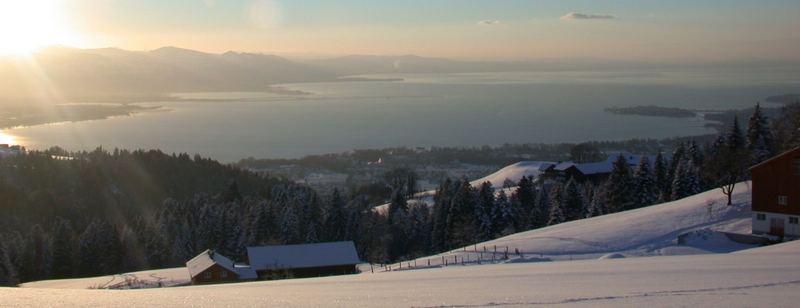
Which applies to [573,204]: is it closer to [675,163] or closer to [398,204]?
[675,163]

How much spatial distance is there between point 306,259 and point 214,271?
15.9ft

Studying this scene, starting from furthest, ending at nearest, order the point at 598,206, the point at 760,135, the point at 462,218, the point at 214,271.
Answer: the point at 462,218 → the point at 598,206 → the point at 760,135 → the point at 214,271

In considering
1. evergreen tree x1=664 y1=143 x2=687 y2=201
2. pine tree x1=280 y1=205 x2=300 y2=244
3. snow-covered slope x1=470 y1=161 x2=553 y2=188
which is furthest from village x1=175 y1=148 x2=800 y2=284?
snow-covered slope x1=470 y1=161 x2=553 y2=188

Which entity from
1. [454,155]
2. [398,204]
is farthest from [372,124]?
[398,204]

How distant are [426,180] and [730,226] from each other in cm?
7543

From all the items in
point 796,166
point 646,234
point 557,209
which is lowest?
point 557,209

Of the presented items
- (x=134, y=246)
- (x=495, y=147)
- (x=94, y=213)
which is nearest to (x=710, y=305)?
(x=134, y=246)

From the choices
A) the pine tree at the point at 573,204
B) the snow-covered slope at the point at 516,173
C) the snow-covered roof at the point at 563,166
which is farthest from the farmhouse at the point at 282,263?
the snow-covered slope at the point at 516,173

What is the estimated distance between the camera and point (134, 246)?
143 feet

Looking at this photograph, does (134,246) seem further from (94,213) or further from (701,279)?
(701,279)

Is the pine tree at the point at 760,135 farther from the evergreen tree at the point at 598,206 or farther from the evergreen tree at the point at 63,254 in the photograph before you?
the evergreen tree at the point at 63,254

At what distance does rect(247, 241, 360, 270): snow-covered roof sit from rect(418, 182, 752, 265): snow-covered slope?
8.00m

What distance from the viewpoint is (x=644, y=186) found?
40.7 metres

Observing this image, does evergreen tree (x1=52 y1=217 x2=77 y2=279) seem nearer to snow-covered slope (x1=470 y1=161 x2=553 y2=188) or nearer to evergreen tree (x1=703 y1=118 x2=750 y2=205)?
evergreen tree (x1=703 y1=118 x2=750 y2=205)
